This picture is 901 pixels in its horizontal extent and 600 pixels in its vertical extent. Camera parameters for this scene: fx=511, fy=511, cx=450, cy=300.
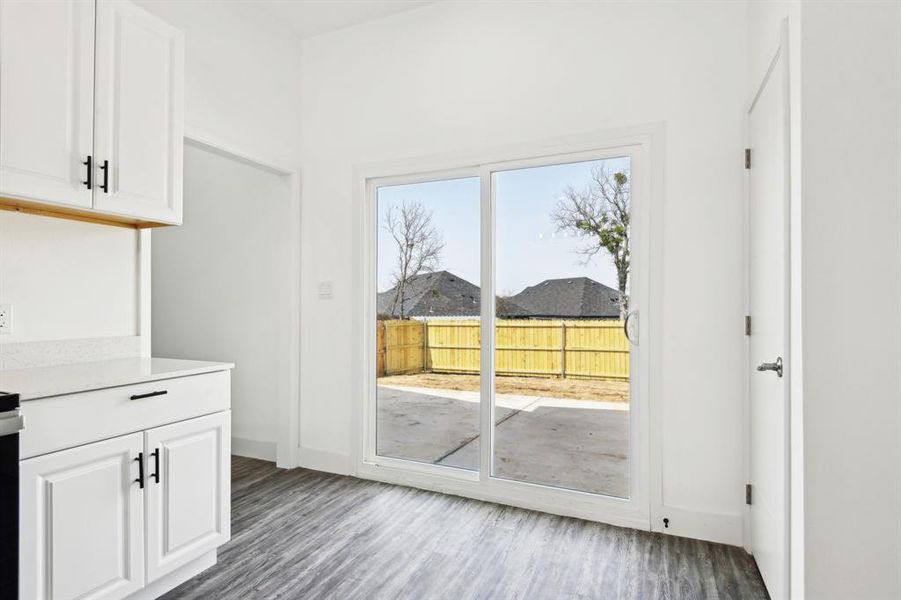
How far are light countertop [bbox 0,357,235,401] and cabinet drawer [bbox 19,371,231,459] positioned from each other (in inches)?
1.0

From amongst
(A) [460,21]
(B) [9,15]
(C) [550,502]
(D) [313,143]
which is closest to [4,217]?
(B) [9,15]

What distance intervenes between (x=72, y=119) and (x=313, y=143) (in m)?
1.81

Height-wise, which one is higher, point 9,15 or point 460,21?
point 460,21

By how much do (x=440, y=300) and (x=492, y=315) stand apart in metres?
0.38

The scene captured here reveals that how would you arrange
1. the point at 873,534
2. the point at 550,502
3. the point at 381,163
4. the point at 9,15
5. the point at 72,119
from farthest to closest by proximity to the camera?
the point at 381,163 < the point at 550,502 < the point at 72,119 < the point at 9,15 < the point at 873,534

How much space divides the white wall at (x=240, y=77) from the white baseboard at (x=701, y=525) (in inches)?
124

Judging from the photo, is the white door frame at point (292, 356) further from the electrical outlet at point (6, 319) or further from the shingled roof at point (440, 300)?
the electrical outlet at point (6, 319)

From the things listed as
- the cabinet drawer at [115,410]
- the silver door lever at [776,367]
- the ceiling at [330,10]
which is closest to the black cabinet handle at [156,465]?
the cabinet drawer at [115,410]

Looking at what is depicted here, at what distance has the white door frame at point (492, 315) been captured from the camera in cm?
263

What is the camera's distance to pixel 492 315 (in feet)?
10.1

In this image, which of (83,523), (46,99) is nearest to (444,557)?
(83,523)

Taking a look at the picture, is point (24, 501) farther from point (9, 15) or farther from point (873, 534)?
point (873, 534)

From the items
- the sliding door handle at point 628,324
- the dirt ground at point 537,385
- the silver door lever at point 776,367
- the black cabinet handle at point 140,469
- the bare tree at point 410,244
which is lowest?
the black cabinet handle at point 140,469

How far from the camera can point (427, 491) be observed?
316cm
